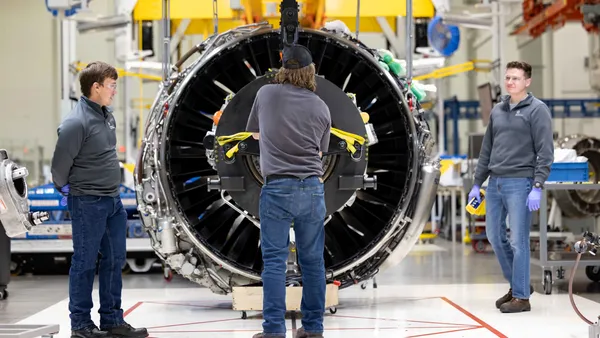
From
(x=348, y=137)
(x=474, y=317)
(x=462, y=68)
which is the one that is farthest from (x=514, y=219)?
(x=462, y=68)

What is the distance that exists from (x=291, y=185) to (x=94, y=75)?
1190 mm

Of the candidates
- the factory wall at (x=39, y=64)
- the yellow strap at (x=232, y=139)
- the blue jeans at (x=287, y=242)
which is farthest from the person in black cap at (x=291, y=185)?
the factory wall at (x=39, y=64)

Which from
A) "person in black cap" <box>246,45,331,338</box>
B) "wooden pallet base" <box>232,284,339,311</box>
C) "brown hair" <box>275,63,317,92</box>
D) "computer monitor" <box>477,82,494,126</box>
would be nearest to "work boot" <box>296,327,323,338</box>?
"person in black cap" <box>246,45,331,338</box>

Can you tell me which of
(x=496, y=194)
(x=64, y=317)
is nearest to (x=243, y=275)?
(x=64, y=317)

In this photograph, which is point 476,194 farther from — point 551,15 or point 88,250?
point 551,15

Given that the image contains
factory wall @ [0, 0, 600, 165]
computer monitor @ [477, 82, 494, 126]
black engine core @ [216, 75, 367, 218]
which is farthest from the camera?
factory wall @ [0, 0, 600, 165]

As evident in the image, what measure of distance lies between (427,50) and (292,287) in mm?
5887

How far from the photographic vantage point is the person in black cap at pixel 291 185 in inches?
151

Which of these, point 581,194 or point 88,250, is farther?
point 581,194

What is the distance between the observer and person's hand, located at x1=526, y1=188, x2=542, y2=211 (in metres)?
4.94

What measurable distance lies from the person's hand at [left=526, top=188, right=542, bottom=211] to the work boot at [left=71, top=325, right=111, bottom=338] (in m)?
2.46

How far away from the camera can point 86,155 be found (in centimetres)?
421

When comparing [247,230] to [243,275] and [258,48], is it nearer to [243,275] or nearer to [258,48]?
[243,275]

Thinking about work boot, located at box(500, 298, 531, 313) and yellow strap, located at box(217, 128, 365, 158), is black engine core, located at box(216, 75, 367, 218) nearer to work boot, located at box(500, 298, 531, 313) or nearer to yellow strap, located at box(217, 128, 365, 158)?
yellow strap, located at box(217, 128, 365, 158)
